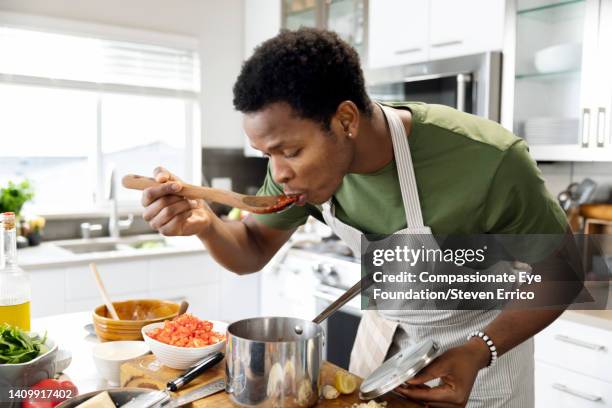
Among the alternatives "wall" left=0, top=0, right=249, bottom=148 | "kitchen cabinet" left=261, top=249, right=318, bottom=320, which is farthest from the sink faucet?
"kitchen cabinet" left=261, top=249, right=318, bottom=320

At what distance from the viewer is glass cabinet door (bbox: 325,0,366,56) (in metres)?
2.99

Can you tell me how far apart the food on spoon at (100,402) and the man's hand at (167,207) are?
0.34 metres

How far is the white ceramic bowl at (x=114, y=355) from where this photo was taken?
115 cm

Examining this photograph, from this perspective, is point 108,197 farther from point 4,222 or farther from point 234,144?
point 4,222

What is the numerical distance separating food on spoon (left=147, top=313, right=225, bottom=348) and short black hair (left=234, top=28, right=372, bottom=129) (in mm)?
458

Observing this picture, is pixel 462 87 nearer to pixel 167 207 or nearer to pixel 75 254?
pixel 167 207

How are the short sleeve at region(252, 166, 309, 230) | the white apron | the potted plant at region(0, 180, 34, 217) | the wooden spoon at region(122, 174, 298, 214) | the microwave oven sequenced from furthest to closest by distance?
the potted plant at region(0, 180, 34, 217) < the microwave oven < the short sleeve at region(252, 166, 309, 230) < the white apron < the wooden spoon at region(122, 174, 298, 214)

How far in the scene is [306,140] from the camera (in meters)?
1.01

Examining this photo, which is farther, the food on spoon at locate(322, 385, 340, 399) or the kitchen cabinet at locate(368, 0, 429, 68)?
A: the kitchen cabinet at locate(368, 0, 429, 68)

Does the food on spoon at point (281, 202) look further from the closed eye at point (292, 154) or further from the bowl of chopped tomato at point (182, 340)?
the bowl of chopped tomato at point (182, 340)

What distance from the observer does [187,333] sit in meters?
1.17

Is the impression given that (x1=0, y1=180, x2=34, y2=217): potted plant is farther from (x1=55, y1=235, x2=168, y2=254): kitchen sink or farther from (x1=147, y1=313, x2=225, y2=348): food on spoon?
(x1=147, y1=313, x2=225, y2=348): food on spoon

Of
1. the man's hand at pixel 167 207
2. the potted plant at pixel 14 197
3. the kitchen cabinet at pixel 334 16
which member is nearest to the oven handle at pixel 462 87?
the kitchen cabinet at pixel 334 16

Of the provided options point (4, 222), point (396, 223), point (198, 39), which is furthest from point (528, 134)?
point (198, 39)
